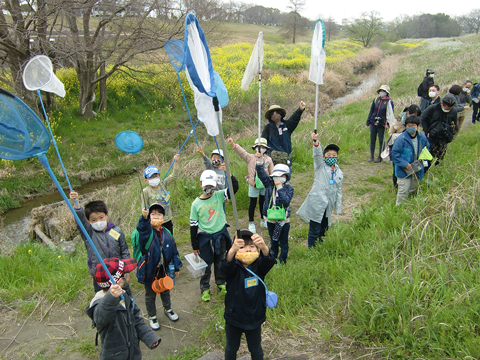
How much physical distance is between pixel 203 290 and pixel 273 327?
1.11 meters

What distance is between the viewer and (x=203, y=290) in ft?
12.9

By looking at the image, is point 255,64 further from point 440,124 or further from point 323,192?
point 440,124

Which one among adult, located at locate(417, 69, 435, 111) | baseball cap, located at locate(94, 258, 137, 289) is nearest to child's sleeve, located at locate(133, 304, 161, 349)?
baseball cap, located at locate(94, 258, 137, 289)

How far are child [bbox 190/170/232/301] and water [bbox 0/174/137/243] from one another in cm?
534

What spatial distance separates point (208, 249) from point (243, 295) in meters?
1.38

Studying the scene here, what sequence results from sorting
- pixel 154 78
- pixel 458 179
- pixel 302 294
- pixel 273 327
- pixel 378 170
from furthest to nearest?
pixel 154 78, pixel 378 170, pixel 458 179, pixel 302 294, pixel 273 327

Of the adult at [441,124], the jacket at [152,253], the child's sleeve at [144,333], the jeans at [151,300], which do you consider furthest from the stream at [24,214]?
the adult at [441,124]

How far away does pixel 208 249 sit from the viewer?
12.3ft

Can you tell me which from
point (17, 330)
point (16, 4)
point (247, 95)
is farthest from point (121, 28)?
point (17, 330)

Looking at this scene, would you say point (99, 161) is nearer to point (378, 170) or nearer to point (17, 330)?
point (17, 330)

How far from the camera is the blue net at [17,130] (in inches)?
83.0

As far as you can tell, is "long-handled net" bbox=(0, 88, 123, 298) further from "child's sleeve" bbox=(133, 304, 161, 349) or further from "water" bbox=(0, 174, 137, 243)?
"water" bbox=(0, 174, 137, 243)

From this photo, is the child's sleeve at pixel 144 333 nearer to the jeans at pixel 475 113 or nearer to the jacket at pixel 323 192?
the jacket at pixel 323 192

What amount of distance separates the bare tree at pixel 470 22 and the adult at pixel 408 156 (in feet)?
274
